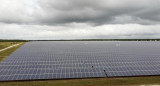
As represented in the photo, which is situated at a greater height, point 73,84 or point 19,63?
point 19,63

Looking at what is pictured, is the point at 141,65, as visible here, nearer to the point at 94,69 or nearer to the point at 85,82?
the point at 94,69

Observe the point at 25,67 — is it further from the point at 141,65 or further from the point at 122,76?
the point at 141,65

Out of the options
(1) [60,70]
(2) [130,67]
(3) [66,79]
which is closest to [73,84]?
(3) [66,79]

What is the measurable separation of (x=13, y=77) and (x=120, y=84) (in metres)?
28.5

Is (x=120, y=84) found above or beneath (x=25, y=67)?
beneath

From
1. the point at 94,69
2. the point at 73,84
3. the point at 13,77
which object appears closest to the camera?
the point at 73,84

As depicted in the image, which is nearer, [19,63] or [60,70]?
[60,70]

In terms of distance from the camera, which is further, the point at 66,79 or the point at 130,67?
the point at 130,67

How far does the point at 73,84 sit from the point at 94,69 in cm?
956

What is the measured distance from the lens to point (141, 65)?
43375mm

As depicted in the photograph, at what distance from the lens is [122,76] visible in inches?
1442

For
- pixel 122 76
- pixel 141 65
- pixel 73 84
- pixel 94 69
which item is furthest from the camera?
pixel 141 65

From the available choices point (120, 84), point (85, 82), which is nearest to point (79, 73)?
point (85, 82)

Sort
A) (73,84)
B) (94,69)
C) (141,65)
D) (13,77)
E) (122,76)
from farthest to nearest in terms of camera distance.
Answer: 1. (141,65)
2. (94,69)
3. (122,76)
4. (13,77)
5. (73,84)
